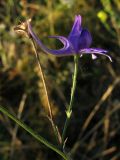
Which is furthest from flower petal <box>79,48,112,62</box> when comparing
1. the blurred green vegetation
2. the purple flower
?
the blurred green vegetation

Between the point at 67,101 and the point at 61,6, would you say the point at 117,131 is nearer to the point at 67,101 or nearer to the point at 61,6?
the point at 67,101

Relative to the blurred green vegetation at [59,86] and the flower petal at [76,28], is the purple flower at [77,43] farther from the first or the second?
the blurred green vegetation at [59,86]

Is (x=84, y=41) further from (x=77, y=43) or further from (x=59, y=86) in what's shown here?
(x=59, y=86)

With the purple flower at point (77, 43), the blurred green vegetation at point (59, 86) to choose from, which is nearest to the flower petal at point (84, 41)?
the purple flower at point (77, 43)

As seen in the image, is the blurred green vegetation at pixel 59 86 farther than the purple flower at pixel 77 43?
Yes

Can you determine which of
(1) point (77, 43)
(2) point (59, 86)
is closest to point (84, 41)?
(1) point (77, 43)

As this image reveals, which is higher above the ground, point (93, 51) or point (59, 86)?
point (93, 51)

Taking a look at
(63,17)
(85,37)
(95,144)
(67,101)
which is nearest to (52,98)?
(67,101)

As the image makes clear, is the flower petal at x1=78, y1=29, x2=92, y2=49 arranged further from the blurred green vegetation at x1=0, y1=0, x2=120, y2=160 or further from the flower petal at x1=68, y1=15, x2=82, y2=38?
the blurred green vegetation at x1=0, y1=0, x2=120, y2=160
